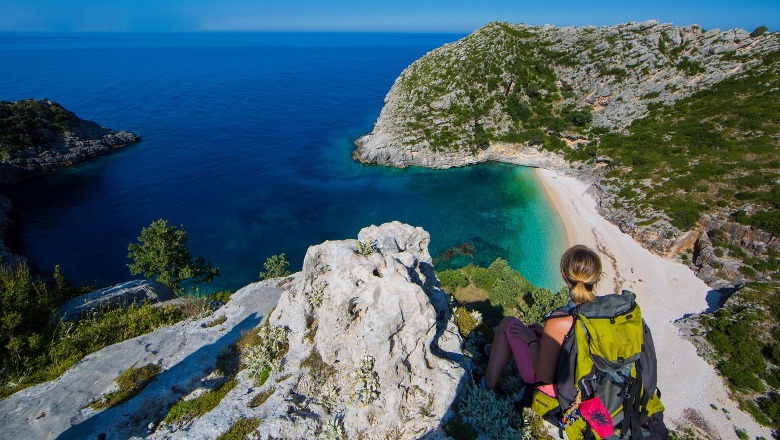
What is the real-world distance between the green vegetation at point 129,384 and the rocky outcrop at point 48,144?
7854cm

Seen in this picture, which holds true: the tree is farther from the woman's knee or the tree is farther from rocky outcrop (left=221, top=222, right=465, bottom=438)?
the woman's knee

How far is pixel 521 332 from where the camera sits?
8.28 metres

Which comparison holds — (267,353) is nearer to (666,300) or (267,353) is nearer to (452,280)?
(452,280)

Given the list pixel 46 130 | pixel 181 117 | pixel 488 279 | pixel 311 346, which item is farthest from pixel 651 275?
pixel 181 117

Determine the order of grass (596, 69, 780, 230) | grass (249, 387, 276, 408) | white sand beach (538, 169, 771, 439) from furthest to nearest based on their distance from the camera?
1. grass (596, 69, 780, 230)
2. white sand beach (538, 169, 771, 439)
3. grass (249, 387, 276, 408)

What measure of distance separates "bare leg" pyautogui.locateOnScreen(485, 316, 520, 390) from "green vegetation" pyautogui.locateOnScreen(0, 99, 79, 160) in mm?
95497

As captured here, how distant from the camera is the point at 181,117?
351ft

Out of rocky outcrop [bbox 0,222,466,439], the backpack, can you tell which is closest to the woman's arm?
the backpack

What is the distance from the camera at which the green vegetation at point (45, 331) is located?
50.4 feet

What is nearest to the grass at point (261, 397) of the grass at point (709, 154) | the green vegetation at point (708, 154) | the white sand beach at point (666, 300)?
the white sand beach at point (666, 300)

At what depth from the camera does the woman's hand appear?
8.09 metres

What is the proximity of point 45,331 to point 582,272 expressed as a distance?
81.9 feet

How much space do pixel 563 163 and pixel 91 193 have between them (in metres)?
89.9

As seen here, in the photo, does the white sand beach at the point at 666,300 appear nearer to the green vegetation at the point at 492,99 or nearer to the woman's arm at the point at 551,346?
the green vegetation at the point at 492,99
